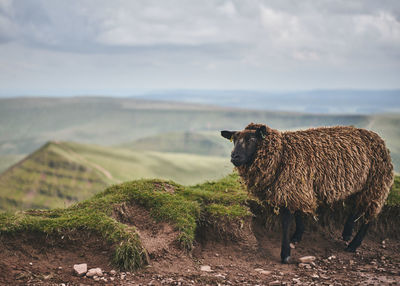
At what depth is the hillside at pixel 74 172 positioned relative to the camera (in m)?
116

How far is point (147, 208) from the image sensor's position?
32.8ft

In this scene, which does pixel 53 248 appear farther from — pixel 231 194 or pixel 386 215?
pixel 386 215

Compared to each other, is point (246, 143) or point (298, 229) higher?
point (246, 143)

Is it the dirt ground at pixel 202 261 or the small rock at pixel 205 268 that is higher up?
the dirt ground at pixel 202 261

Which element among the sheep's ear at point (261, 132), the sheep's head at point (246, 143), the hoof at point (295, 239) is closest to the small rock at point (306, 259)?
the hoof at point (295, 239)

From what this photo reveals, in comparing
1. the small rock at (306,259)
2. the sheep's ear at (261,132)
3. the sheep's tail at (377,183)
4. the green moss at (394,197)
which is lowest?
the small rock at (306,259)

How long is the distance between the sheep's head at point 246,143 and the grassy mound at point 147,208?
1.73 metres

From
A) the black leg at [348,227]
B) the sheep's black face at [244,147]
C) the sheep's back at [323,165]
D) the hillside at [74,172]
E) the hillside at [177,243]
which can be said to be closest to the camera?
the hillside at [177,243]

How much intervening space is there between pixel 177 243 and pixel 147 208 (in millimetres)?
1650

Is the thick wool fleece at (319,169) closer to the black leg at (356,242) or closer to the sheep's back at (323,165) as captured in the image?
the sheep's back at (323,165)

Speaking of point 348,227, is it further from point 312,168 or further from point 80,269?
point 80,269

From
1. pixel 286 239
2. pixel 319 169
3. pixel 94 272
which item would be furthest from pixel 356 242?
pixel 94 272

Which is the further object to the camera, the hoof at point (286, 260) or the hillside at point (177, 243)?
the hoof at point (286, 260)

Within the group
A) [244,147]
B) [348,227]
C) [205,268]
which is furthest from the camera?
[348,227]
